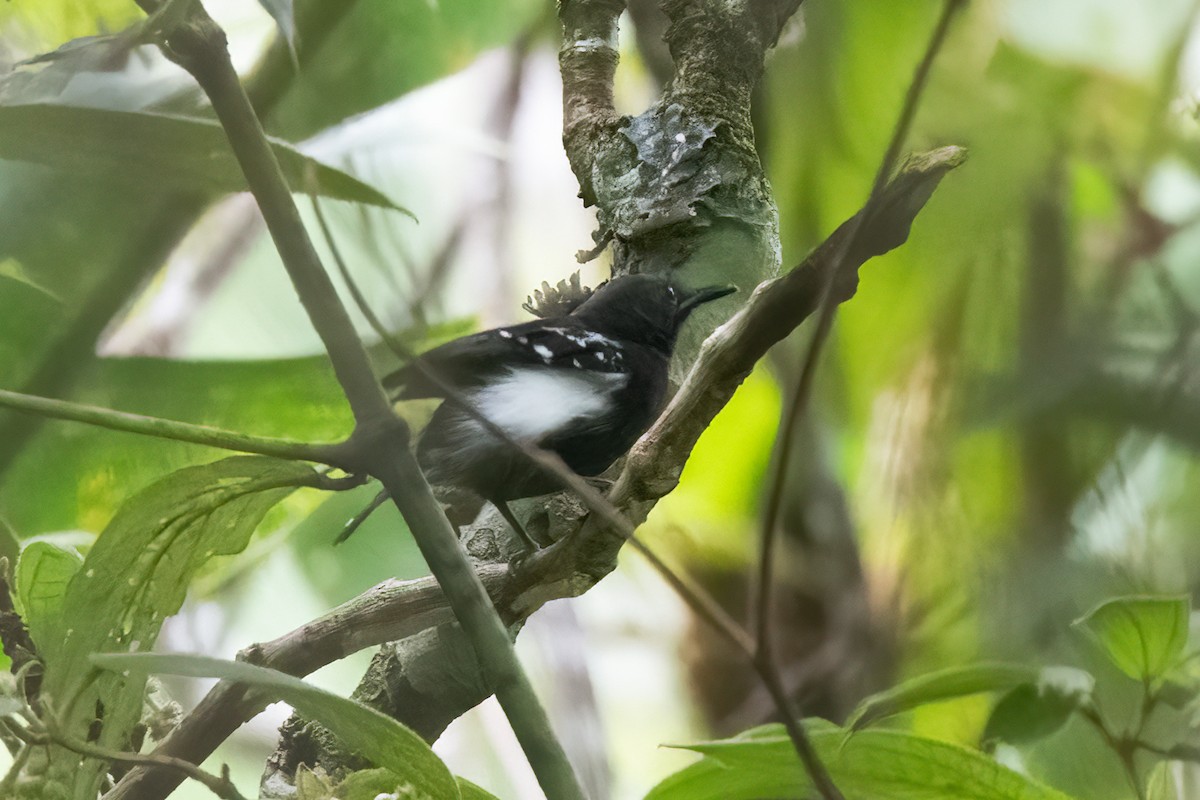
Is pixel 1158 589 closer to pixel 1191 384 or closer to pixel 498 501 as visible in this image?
pixel 1191 384

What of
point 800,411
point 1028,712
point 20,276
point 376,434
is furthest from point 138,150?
point 1028,712

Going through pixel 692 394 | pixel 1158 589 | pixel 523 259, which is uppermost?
pixel 523 259

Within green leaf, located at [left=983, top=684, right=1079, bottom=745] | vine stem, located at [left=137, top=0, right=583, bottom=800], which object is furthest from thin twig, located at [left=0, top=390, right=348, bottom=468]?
green leaf, located at [left=983, top=684, right=1079, bottom=745]

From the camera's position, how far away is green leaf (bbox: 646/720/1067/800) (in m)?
0.29

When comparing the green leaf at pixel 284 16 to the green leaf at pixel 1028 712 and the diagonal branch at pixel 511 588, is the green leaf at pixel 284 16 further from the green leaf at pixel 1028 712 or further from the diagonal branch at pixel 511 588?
the green leaf at pixel 1028 712

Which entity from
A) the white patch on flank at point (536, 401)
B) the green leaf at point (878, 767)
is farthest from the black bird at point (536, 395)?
the green leaf at point (878, 767)

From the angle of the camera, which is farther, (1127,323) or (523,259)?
(523,259)

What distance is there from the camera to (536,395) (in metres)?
0.35

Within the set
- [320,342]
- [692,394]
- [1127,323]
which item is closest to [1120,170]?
[1127,323]

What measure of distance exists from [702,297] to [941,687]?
0.65 ft

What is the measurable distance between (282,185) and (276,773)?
0.70ft

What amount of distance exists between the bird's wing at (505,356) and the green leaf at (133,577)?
49 mm

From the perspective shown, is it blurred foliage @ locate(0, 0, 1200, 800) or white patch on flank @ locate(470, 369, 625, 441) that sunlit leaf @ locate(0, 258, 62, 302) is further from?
white patch on flank @ locate(470, 369, 625, 441)

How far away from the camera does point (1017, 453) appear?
14.8 inches
